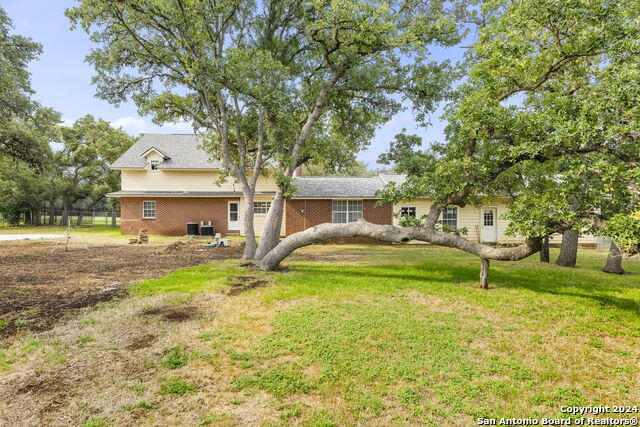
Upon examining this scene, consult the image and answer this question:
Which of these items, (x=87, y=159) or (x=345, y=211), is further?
(x=87, y=159)

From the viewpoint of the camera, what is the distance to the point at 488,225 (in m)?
21.1

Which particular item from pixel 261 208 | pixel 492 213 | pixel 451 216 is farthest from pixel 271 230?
pixel 492 213

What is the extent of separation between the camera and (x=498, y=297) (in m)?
7.61

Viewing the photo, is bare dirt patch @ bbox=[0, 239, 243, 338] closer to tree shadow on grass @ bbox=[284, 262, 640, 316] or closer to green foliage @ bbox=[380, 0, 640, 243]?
tree shadow on grass @ bbox=[284, 262, 640, 316]

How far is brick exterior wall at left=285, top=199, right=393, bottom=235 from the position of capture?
20578 millimetres

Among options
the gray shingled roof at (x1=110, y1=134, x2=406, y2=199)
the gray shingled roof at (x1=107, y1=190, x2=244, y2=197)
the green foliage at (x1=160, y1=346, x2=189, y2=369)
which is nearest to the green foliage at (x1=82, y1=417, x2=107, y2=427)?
the green foliage at (x1=160, y1=346, x2=189, y2=369)

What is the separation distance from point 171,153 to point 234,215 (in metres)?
7.16

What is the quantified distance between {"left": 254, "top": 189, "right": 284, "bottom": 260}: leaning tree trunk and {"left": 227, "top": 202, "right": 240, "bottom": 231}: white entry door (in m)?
11.5

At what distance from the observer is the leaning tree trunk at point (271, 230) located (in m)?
11.4

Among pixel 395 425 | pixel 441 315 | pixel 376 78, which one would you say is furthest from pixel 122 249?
pixel 395 425

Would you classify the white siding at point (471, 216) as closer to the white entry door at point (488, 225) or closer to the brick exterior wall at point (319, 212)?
the white entry door at point (488, 225)

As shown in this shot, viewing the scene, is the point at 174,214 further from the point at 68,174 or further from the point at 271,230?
the point at 68,174

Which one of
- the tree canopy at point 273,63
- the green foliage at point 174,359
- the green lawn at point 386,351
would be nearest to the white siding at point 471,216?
the tree canopy at point 273,63

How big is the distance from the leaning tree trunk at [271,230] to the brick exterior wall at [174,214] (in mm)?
11670
